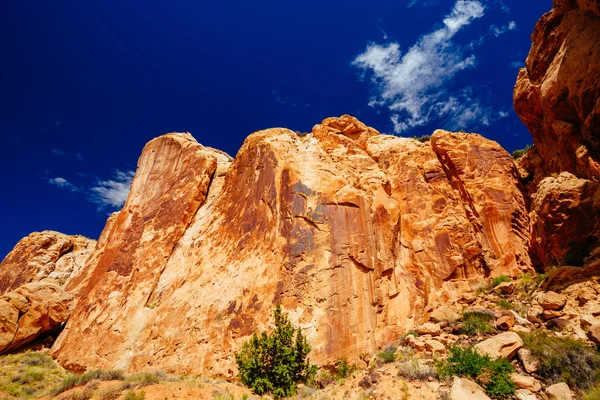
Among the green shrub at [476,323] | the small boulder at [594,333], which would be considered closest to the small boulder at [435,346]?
the green shrub at [476,323]

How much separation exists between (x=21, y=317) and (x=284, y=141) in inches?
876

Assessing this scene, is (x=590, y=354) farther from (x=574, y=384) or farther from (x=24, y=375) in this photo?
(x=24, y=375)

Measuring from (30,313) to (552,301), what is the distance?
30909mm

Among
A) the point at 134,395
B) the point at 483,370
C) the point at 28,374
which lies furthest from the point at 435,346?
the point at 28,374

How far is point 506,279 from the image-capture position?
18234 mm

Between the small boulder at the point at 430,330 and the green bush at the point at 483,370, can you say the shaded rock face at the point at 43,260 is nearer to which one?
the small boulder at the point at 430,330

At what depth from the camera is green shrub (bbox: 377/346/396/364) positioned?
516 inches

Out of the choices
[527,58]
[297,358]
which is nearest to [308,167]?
[297,358]

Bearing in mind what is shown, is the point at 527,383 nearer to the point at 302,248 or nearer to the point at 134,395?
the point at 302,248

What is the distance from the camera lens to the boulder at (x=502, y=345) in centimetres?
1104

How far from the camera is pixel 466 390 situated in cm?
988

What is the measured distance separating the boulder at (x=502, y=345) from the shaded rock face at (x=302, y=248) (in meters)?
4.93

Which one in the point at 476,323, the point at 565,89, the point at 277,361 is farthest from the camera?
the point at 565,89

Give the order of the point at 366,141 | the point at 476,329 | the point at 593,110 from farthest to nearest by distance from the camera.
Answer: the point at 366,141 < the point at 593,110 < the point at 476,329
